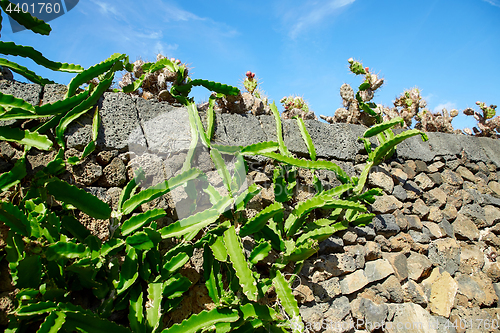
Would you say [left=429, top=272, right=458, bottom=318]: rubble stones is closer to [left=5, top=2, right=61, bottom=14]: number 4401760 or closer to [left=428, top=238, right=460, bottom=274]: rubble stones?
[left=428, top=238, right=460, bottom=274]: rubble stones

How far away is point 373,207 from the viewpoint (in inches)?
115

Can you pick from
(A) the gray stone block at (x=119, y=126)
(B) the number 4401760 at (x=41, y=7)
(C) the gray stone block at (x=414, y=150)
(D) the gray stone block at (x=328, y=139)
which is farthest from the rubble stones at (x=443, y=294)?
(B) the number 4401760 at (x=41, y=7)

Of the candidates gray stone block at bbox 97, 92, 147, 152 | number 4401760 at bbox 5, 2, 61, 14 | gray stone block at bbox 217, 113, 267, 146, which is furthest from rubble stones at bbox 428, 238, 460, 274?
number 4401760 at bbox 5, 2, 61, 14

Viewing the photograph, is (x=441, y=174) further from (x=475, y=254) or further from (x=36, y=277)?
(x=36, y=277)

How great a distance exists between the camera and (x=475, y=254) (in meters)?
3.28

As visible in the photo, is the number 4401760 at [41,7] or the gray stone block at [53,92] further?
the gray stone block at [53,92]

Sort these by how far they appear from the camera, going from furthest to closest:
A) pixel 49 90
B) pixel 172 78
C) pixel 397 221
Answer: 1. pixel 397 221
2. pixel 172 78
3. pixel 49 90

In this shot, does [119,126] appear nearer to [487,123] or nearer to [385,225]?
[385,225]

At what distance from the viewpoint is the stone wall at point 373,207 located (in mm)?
2068

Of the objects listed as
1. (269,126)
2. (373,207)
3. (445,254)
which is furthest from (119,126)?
(445,254)

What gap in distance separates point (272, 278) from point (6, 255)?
1.52 meters

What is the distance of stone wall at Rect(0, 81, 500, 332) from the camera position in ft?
6.79

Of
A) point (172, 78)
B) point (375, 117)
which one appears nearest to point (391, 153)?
point (375, 117)

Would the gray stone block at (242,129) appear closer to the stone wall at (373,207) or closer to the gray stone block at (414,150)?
the stone wall at (373,207)
